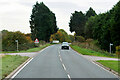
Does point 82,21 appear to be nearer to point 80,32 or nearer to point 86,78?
point 80,32

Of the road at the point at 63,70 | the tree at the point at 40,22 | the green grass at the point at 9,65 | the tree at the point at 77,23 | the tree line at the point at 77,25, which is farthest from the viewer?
the tree at the point at 77,23

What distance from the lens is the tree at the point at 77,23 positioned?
113000mm

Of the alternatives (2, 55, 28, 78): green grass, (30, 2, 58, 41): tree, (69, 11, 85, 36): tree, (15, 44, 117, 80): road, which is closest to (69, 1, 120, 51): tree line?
(69, 11, 85, 36): tree

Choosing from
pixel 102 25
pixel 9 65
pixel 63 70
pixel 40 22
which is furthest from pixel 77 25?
pixel 63 70

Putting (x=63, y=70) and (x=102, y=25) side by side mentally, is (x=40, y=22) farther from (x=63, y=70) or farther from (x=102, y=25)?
(x=63, y=70)

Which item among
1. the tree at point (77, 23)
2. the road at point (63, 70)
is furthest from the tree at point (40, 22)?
the road at point (63, 70)

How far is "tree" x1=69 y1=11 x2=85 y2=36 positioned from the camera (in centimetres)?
11300

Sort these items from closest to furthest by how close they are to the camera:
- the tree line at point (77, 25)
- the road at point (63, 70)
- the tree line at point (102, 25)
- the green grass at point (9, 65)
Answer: the road at point (63, 70) → the green grass at point (9, 65) → the tree line at point (102, 25) → the tree line at point (77, 25)

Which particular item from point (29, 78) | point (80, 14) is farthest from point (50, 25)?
point (29, 78)

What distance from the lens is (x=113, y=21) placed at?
5681cm

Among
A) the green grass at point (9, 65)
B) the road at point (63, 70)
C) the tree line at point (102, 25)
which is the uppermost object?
the tree line at point (102, 25)

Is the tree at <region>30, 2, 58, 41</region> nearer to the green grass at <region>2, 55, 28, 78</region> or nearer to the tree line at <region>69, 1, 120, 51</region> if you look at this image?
the tree line at <region>69, 1, 120, 51</region>

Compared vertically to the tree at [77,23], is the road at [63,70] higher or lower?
lower

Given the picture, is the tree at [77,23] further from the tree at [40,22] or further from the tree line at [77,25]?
the tree at [40,22]
